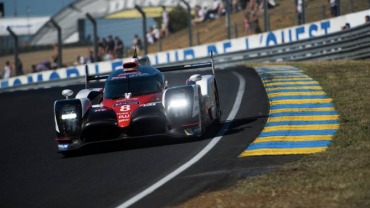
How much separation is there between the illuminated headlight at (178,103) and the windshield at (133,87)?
1027mm

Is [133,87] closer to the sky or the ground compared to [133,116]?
closer to the sky

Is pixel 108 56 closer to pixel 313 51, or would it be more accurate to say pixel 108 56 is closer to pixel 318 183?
pixel 313 51

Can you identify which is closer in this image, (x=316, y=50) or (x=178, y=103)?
(x=178, y=103)

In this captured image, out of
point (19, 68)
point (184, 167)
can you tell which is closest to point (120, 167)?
point (184, 167)

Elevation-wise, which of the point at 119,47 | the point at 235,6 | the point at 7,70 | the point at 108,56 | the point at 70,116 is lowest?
the point at 7,70

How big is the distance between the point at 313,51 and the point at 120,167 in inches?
780

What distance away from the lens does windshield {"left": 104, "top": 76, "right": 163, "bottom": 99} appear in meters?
14.2

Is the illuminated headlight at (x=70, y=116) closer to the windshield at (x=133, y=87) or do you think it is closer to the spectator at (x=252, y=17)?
the windshield at (x=133, y=87)

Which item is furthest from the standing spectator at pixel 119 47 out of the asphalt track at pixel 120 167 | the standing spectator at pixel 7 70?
the asphalt track at pixel 120 167

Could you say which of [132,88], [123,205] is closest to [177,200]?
[123,205]

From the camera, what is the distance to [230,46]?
33031mm

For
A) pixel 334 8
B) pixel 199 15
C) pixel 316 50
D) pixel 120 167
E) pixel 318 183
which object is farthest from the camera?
pixel 199 15

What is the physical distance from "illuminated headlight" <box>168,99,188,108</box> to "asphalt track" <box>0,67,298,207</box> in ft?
1.86

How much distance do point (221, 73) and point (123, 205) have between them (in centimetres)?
1773
